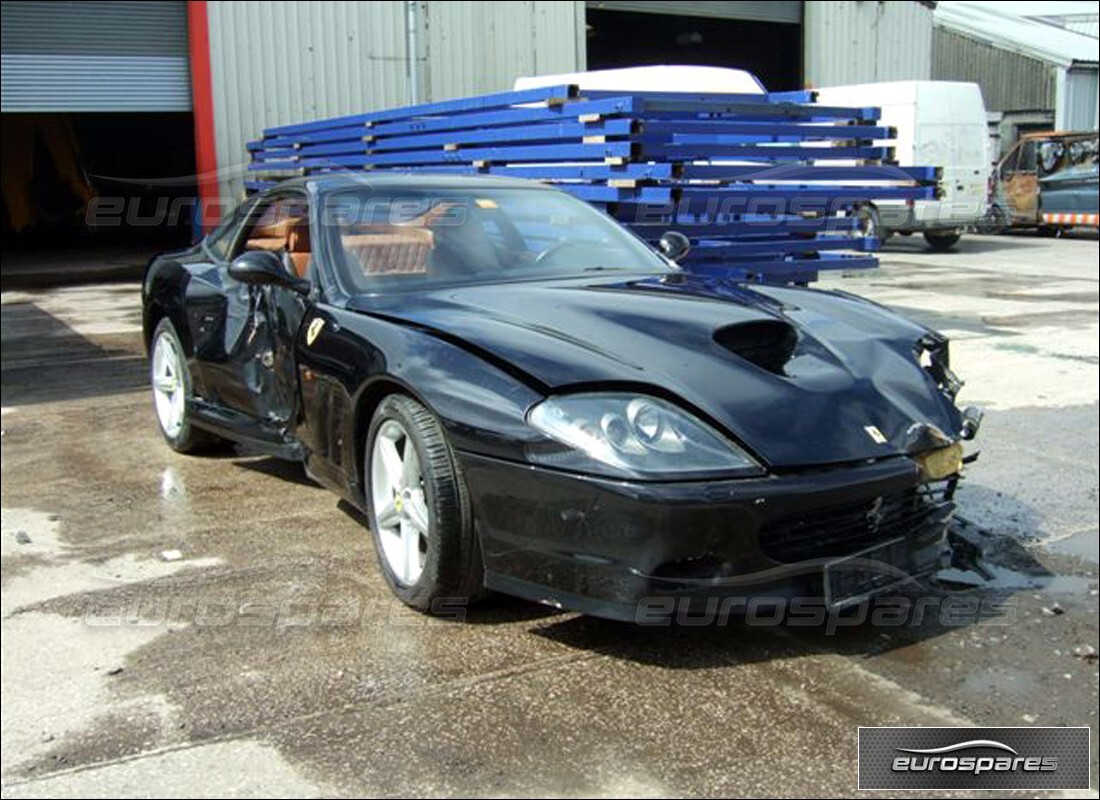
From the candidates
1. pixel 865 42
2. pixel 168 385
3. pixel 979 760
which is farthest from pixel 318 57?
pixel 979 760

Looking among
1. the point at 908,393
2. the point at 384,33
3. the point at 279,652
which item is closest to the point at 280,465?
the point at 279,652

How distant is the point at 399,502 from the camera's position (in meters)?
3.70


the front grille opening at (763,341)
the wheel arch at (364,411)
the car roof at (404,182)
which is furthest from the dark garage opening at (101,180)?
the front grille opening at (763,341)

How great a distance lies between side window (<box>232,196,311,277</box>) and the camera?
4695 mm

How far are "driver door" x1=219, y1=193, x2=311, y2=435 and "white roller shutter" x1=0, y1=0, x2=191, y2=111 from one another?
12.2 meters

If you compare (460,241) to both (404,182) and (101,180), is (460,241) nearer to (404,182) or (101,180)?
(404,182)

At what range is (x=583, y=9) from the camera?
18.7 m

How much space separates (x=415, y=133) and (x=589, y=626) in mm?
8379

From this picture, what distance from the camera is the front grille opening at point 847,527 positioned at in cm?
304

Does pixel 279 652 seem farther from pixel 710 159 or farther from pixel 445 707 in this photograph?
pixel 710 159

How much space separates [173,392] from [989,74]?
2103cm

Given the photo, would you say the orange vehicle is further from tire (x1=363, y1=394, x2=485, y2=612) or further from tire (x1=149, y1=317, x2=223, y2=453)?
tire (x1=363, y1=394, x2=485, y2=612)

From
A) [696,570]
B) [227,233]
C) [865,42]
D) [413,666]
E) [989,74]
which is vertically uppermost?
[865,42]

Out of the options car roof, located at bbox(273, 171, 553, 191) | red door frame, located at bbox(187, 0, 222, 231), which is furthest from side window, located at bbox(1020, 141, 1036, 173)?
car roof, located at bbox(273, 171, 553, 191)
